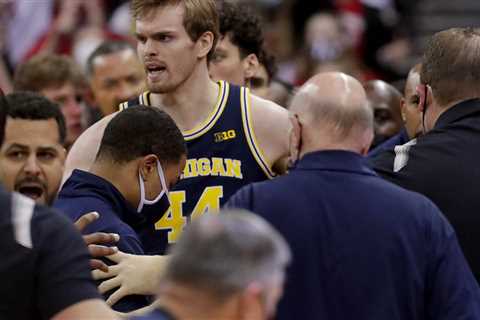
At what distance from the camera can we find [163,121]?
554cm

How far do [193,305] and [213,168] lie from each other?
124 inches

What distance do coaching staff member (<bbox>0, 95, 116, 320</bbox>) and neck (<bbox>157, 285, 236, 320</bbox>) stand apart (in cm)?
78

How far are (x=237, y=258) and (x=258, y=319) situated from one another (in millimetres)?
204

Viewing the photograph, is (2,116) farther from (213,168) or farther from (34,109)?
(34,109)

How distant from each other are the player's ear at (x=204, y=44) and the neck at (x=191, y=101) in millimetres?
76

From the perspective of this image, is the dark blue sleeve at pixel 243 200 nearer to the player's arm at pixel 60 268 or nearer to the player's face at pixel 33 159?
the player's arm at pixel 60 268

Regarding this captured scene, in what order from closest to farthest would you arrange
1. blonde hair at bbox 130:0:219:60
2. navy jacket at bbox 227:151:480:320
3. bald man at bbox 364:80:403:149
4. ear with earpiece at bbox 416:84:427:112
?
navy jacket at bbox 227:151:480:320 → ear with earpiece at bbox 416:84:427:112 → blonde hair at bbox 130:0:219:60 → bald man at bbox 364:80:403:149

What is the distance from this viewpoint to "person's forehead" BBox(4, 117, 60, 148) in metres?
7.05

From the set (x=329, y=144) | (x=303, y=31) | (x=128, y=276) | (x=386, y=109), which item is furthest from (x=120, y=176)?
(x=303, y=31)

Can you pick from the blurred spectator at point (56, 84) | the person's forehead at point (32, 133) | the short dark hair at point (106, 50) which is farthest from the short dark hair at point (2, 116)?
the short dark hair at point (106, 50)

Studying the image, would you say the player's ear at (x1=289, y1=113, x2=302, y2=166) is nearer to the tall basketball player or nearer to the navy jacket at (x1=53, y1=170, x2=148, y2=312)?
the navy jacket at (x1=53, y1=170, x2=148, y2=312)

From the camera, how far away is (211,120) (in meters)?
6.45

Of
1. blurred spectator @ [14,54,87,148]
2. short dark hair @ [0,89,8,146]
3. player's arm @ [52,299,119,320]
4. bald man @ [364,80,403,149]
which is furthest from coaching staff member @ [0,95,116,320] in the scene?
blurred spectator @ [14,54,87,148]

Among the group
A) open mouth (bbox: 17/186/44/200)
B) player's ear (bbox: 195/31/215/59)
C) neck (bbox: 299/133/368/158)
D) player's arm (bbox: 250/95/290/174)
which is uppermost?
player's ear (bbox: 195/31/215/59)
